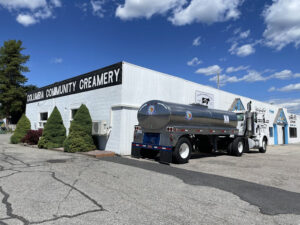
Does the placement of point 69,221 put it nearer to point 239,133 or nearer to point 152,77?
point 152,77

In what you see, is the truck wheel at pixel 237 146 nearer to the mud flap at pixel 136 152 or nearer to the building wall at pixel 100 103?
the mud flap at pixel 136 152

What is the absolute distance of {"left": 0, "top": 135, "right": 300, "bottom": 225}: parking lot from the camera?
11.7 feet

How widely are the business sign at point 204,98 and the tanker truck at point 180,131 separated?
13.0 feet

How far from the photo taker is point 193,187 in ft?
18.2

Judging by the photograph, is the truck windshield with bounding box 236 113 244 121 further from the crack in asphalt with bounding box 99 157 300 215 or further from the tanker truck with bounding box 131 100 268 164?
the crack in asphalt with bounding box 99 157 300 215

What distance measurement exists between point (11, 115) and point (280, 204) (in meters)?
46.4

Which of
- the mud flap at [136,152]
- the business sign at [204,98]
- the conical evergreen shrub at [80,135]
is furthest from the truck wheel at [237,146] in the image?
the conical evergreen shrub at [80,135]

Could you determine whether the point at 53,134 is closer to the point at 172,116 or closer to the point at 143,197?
the point at 172,116

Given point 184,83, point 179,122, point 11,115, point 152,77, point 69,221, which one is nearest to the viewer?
point 69,221

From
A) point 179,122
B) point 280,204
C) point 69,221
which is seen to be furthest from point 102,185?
point 179,122

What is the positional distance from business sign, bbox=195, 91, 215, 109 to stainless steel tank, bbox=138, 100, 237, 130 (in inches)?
206

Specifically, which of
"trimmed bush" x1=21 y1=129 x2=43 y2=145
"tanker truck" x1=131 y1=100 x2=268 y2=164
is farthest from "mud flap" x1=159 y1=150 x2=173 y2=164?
"trimmed bush" x1=21 y1=129 x2=43 y2=145

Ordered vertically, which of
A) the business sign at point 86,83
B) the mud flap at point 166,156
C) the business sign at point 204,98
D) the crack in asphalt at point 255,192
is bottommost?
the crack in asphalt at point 255,192

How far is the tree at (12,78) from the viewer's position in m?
37.2
